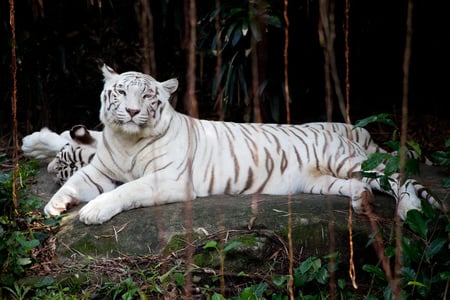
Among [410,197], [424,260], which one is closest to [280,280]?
[424,260]

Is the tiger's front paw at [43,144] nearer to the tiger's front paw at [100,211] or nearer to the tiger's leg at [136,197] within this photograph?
the tiger's leg at [136,197]

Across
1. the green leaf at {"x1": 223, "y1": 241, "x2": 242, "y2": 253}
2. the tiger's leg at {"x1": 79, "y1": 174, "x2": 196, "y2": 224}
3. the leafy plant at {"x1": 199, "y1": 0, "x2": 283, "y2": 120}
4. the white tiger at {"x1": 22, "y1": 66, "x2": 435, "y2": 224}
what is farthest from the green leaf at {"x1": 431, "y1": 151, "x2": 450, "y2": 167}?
the leafy plant at {"x1": 199, "y1": 0, "x2": 283, "y2": 120}

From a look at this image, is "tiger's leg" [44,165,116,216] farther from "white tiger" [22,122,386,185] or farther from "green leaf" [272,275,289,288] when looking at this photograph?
"green leaf" [272,275,289,288]

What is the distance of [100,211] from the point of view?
161 inches

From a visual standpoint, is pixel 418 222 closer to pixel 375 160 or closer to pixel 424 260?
pixel 424 260

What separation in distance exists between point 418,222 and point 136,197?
5.14ft

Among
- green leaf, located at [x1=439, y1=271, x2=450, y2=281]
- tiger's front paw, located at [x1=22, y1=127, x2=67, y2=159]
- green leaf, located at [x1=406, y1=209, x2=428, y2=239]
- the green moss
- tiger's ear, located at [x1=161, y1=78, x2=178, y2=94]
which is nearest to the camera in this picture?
green leaf, located at [x1=439, y1=271, x2=450, y2=281]

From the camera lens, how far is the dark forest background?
5.95 m

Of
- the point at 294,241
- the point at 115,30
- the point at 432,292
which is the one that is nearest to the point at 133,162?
the point at 294,241

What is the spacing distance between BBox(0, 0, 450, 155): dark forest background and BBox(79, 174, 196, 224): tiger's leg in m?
1.56

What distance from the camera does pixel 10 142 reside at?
6.31 meters

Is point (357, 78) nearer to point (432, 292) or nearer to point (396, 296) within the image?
point (432, 292)

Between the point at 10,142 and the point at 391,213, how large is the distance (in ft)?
11.3

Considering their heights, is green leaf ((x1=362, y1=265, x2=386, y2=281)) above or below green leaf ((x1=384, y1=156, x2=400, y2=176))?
below
